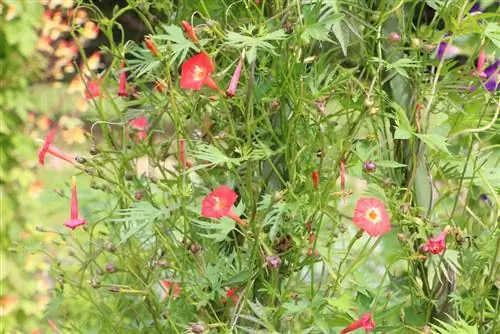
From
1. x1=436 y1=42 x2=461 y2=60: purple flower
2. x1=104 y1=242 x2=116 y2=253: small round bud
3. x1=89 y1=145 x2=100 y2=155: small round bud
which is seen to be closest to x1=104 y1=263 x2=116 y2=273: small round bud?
x1=104 y1=242 x2=116 y2=253: small round bud

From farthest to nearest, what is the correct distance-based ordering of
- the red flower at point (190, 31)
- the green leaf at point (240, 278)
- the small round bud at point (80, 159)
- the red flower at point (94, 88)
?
the red flower at point (94, 88) < the small round bud at point (80, 159) < the green leaf at point (240, 278) < the red flower at point (190, 31)

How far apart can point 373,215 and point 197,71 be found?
32 centimetres

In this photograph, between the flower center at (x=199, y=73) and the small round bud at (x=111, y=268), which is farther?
the small round bud at (x=111, y=268)

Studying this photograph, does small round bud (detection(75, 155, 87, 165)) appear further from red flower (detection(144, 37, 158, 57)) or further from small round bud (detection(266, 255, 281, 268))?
small round bud (detection(266, 255, 281, 268))

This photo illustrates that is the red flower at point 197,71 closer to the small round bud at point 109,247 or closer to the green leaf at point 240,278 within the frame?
the green leaf at point 240,278

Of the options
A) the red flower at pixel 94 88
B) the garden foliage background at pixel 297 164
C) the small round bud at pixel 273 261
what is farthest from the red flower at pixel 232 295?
the red flower at pixel 94 88

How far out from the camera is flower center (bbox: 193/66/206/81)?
4.09ft

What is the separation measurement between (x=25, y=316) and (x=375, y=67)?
269 centimetres

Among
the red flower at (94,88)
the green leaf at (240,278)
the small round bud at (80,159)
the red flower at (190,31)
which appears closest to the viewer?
the red flower at (190,31)

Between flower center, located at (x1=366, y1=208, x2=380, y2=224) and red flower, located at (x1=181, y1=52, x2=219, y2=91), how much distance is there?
0.29 metres

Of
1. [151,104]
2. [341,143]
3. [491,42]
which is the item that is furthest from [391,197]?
[151,104]

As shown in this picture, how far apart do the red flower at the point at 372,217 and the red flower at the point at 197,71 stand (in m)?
0.27

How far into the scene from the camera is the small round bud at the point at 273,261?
1274 millimetres

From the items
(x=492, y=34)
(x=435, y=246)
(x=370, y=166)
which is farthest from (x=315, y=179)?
(x=492, y=34)
